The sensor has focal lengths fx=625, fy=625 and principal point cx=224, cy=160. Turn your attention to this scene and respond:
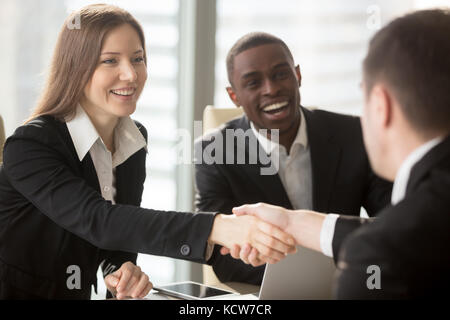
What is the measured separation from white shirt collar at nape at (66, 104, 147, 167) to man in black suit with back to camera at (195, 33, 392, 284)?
38cm

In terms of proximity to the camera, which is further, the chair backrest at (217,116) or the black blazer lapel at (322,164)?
the chair backrest at (217,116)

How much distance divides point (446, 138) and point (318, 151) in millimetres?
1427

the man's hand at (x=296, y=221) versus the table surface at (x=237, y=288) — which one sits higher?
the man's hand at (x=296, y=221)

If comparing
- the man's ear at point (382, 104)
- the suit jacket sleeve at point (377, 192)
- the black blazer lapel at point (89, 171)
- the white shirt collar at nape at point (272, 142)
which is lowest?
the suit jacket sleeve at point (377, 192)

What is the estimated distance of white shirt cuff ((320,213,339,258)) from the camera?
1.48 meters

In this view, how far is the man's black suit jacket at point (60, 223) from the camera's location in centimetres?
170

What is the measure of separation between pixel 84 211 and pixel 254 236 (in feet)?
1.59

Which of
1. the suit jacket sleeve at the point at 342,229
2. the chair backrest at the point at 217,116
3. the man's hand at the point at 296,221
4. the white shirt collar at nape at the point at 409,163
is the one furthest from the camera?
the chair backrest at the point at 217,116

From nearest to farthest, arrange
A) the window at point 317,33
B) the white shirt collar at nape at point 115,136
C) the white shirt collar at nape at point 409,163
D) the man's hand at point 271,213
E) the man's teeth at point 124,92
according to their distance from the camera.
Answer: the white shirt collar at nape at point 409,163, the man's hand at point 271,213, the white shirt collar at nape at point 115,136, the man's teeth at point 124,92, the window at point 317,33

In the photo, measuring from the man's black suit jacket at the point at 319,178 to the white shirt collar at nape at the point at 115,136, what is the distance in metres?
0.37

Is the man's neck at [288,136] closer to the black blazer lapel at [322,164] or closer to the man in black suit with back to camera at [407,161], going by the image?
the black blazer lapel at [322,164]

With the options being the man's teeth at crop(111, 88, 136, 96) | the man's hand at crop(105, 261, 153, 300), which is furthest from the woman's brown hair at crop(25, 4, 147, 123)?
the man's hand at crop(105, 261, 153, 300)

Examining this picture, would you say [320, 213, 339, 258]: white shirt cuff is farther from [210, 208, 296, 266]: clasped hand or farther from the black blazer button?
the black blazer button

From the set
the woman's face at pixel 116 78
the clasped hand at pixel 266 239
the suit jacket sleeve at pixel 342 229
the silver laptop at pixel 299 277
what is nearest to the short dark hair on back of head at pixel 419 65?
the suit jacket sleeve at pixel 342 229
